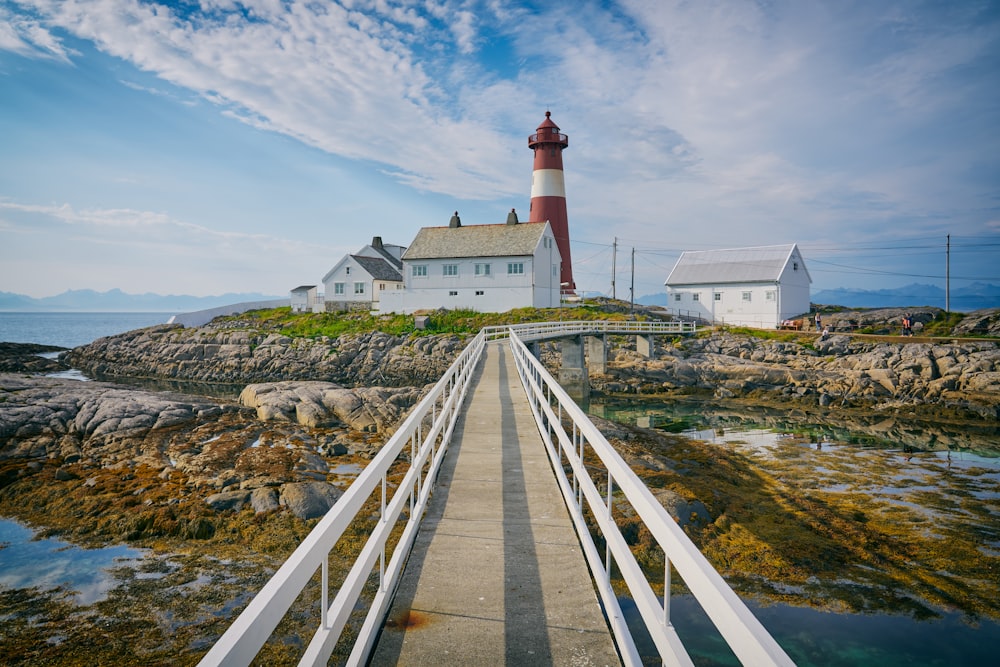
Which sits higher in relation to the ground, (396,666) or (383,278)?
(383,278)

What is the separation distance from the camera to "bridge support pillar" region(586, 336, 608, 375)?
136 ft

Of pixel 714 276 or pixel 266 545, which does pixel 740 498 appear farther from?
pixel 714 276

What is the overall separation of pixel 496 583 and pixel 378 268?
52235 mm

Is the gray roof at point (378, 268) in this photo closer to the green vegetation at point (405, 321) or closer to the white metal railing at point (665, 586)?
the green vegetation at point (405, 321)

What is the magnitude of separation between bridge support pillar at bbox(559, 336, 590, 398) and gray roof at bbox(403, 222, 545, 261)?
1211 centimetres

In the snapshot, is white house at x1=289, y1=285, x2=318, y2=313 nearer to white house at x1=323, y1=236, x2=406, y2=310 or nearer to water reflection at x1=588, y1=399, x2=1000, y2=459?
white house at x1=323, y1=236, x2=406, y2=310

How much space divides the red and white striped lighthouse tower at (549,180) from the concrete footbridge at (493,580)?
4645 centimetres

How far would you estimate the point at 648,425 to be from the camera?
27375 mm

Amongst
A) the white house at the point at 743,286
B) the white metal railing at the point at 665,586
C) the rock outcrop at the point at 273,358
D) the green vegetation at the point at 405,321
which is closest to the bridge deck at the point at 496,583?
the white metal railing at the point at 665,586

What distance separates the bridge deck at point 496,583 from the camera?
404 centimetres

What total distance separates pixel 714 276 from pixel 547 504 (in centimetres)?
5081

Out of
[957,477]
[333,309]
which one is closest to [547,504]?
[957,477]

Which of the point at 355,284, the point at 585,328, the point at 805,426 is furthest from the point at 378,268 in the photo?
the point at 805,426

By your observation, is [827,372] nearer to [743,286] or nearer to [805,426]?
[805,426]
